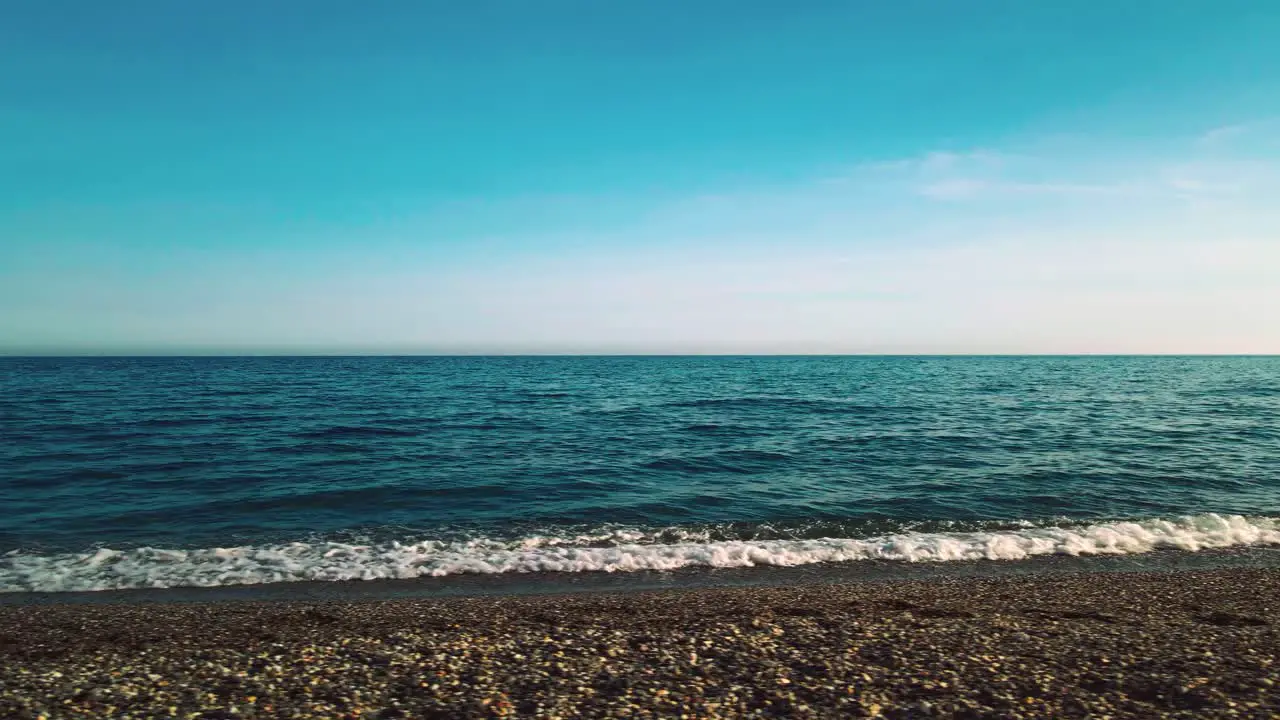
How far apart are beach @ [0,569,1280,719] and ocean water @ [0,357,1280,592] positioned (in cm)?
303

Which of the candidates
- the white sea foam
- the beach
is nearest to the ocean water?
the white sea foam

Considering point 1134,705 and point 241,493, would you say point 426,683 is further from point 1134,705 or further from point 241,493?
point 241,493

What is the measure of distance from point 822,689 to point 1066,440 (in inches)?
1206

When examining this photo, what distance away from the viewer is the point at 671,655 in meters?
8.91

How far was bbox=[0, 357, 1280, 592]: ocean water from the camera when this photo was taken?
49.8ft

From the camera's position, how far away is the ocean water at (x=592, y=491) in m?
15.2

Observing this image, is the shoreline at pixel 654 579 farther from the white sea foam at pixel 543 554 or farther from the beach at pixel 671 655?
the beach at pixel 671 655

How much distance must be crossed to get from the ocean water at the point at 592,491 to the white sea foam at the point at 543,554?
0.07 meters

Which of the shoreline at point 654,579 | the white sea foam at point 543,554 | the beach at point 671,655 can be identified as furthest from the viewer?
the white sea foam at point 543,554

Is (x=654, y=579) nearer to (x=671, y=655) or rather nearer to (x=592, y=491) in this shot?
(x=671, y=655)

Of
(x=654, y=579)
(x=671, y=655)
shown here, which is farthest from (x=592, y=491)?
(x=671, y=655)

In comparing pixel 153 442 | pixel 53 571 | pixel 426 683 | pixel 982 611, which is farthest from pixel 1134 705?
pixel 153 442

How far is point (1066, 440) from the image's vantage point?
31.4 metres

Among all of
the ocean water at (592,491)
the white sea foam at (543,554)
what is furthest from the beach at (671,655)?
the ocean water at (592,491)
